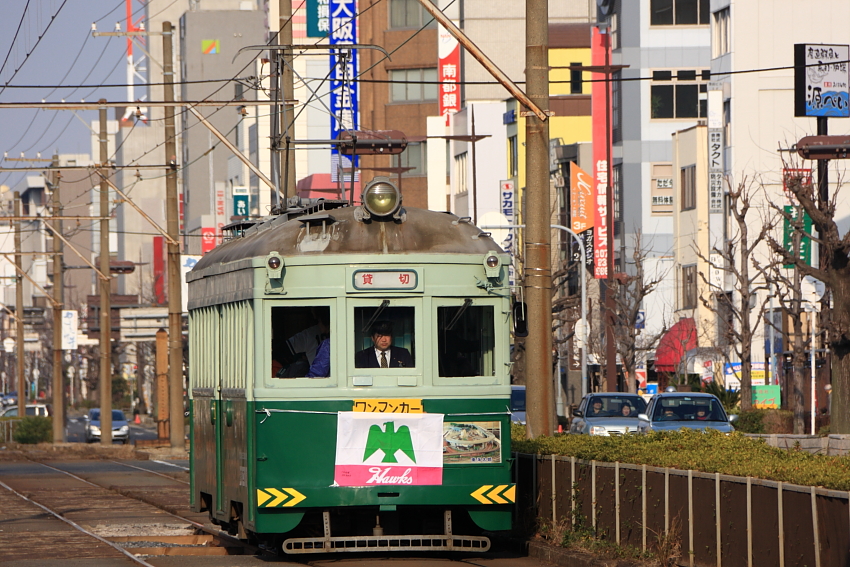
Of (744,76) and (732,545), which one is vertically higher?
(744,76)

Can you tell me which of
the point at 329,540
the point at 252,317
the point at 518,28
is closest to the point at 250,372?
the point at 252,317

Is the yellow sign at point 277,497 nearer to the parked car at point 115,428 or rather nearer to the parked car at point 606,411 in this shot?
the parked car at point 606,411

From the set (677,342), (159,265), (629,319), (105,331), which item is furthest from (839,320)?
(159,265)

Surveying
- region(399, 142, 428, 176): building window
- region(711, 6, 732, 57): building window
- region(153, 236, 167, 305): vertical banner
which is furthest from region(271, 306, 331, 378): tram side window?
region(153, 236, 167, 305): vertical banner

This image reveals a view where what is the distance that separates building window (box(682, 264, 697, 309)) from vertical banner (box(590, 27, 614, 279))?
182 inches

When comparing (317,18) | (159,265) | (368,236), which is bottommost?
(368,236)

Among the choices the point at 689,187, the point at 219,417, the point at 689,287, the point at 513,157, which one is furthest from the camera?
the point at 513,157

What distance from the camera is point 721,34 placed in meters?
54.3

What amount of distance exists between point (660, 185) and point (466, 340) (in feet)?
164

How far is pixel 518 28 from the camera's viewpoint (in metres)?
73.6

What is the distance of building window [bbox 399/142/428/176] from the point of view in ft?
248

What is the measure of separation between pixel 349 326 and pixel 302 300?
17.8 inches

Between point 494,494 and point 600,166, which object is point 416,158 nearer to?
point 600,166

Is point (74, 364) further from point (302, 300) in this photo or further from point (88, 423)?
point (302, 300)
